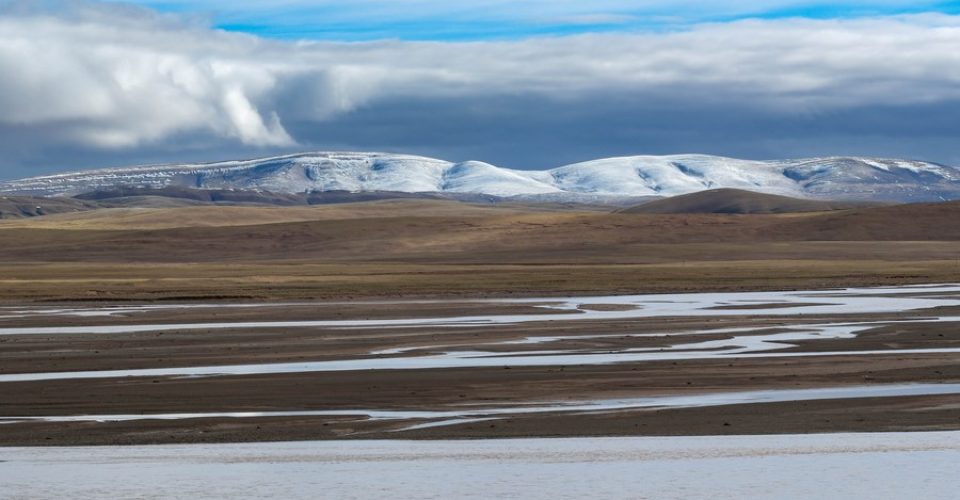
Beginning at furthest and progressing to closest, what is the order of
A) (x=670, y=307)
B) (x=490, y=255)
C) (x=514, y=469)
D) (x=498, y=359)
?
(x=490, y=255), (x=670, y=307), (x=498, y=359), (x=514, y=469)

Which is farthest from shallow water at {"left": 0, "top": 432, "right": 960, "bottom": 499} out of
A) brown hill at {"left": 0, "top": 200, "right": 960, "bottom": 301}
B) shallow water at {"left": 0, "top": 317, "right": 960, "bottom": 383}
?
brown hill at {"left": 0, "top": 200, "right": 960, "bottom": 301}

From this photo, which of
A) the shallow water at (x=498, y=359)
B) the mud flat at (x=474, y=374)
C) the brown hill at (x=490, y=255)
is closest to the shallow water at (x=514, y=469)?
the mud flat at (x=474, y=374)

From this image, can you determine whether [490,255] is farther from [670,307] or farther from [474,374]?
[474,374]

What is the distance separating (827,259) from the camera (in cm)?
9531

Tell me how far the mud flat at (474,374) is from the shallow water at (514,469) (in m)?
0.95

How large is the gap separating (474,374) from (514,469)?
405 inches

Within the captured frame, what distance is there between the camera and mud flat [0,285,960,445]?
21.4 m

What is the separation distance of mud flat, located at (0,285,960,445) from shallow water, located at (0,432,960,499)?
95 cm

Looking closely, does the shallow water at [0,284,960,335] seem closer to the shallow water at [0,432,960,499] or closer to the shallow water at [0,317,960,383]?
the shallow water at [0,317,960,383]

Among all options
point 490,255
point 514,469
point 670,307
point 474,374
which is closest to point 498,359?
point 474,374


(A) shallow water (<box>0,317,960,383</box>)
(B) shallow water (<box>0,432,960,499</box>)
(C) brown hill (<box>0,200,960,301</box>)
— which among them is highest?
(B) shallow water (<box>0,432,960,499</box>)

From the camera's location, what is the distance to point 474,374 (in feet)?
91.8

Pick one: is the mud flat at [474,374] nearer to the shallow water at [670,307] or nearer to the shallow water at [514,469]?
the shallow water at [670,307]

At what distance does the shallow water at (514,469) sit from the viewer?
16.4 meters
